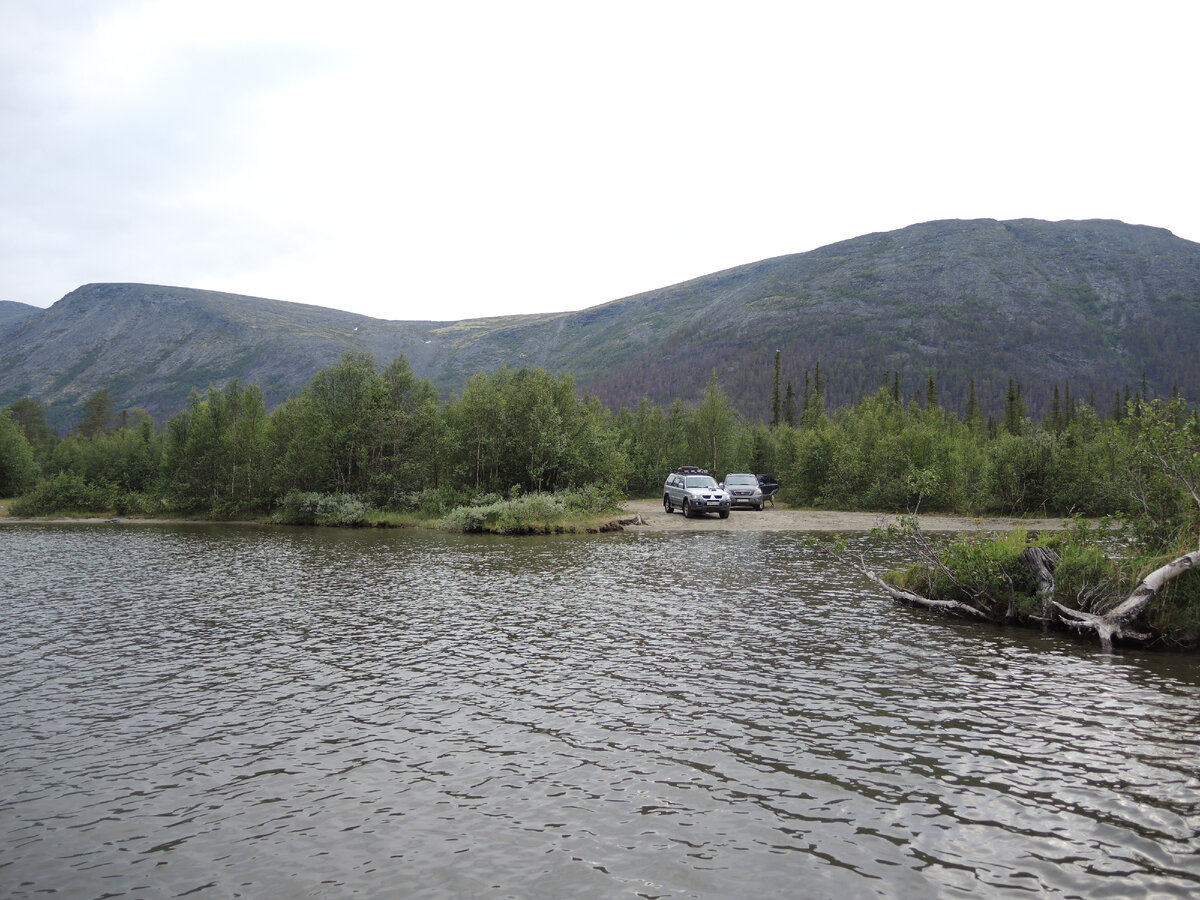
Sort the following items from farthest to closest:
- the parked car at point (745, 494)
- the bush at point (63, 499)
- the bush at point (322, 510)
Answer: the bush at point (63, 499) → the parked car at point (745, 494) → the bush at point (322, 510)

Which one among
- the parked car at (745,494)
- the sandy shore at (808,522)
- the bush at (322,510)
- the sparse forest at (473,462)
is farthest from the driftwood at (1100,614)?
the bush at (322,510)

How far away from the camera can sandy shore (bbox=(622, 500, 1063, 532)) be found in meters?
36.5

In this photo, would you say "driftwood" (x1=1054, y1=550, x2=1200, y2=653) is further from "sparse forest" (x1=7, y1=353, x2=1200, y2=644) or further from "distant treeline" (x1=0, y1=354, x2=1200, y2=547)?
"distant treeline" (x1=0, y1=354, x2=1200, y2=547)

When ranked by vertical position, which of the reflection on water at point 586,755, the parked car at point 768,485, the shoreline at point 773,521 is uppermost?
the parked car at point 768,485

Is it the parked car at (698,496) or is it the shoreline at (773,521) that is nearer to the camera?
the shoreline at (773,521)

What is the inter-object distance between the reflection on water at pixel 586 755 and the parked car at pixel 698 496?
2578 cm

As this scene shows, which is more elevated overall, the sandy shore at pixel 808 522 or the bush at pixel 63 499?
the bush at pixel 63 499

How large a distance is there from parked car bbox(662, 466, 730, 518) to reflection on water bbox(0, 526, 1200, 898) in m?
25.8

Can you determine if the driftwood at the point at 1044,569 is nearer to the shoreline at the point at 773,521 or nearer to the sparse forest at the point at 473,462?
the shoreline at the point at 773,521

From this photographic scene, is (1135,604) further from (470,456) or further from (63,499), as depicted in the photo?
(63,499)

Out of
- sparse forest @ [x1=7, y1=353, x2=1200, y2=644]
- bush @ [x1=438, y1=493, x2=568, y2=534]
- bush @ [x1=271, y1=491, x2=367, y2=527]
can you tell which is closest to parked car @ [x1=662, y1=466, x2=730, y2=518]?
sparse forest @ [x1=7, y1=353, x2=1200, y2=644]

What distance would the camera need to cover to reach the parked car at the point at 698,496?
43219 mm

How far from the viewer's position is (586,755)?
8.60m

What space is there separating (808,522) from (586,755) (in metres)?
34.3
